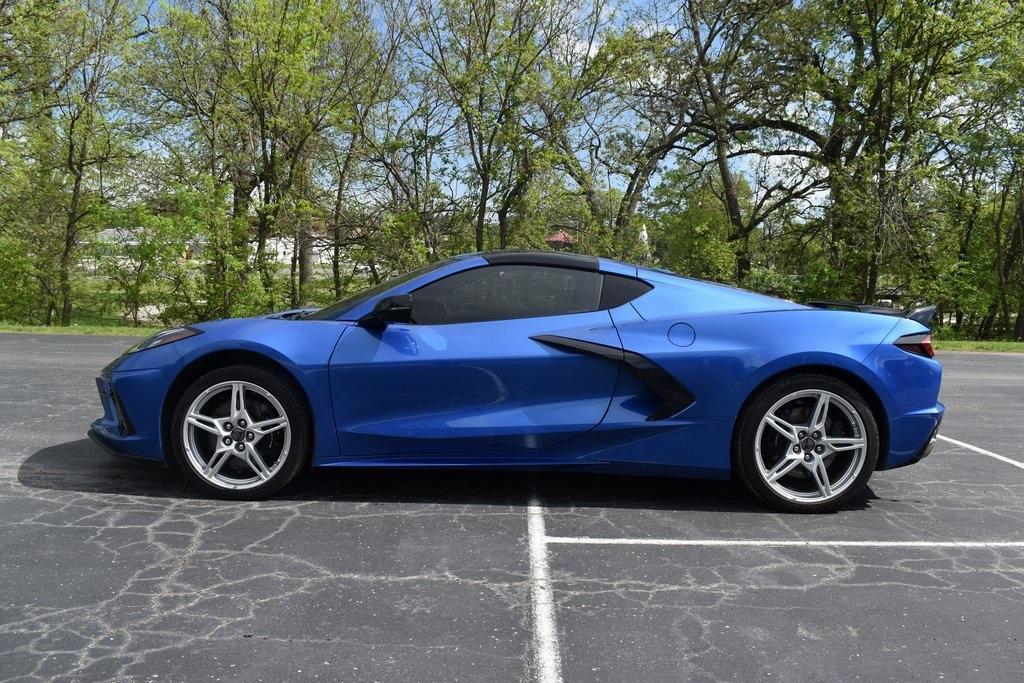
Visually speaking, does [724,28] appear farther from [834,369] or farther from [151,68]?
[834,369]

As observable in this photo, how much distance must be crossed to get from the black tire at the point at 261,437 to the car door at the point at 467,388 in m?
0.21

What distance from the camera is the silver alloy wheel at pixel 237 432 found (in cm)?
411

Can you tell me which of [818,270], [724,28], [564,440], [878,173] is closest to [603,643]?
[564,440]

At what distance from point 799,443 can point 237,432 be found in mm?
2949

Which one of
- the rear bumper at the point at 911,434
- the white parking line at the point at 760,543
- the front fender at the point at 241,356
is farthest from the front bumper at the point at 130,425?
the rear bumper at the point at 911,434

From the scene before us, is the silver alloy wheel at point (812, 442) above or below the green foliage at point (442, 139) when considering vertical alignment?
below

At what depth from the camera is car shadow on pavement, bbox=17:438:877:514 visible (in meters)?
4.30

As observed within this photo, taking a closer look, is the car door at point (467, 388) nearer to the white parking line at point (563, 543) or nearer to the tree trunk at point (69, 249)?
the white parking line at point (563, 543)

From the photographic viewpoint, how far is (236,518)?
153 inches

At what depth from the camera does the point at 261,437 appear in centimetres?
414

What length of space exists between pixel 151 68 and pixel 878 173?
18312 mm

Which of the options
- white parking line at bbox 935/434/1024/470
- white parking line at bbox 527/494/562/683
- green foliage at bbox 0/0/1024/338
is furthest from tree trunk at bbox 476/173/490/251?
white parking line at bbox 527/494/562/683

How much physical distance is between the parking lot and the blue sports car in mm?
277

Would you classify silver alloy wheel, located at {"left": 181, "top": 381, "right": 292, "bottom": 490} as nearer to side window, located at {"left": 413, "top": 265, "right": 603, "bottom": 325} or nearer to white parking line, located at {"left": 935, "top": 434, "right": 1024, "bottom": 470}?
side window, located at {"left": 413, "top": 265, "right": 603, "bottom": 325}
